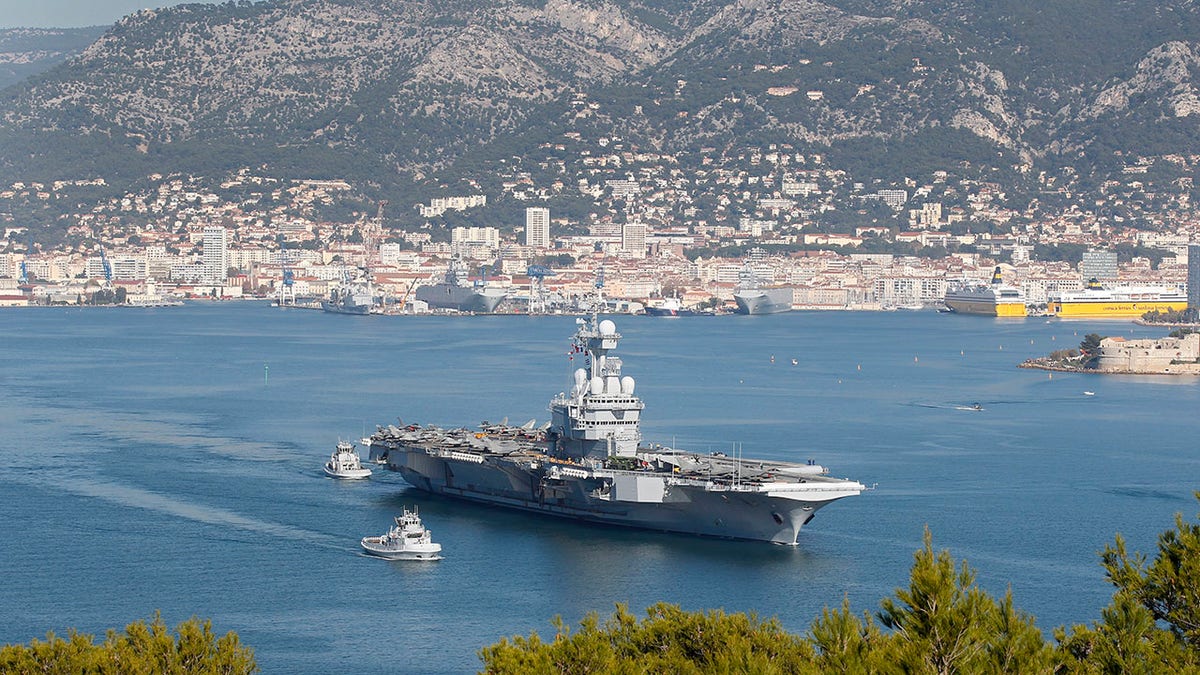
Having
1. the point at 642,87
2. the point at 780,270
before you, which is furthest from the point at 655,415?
the point at 642,87

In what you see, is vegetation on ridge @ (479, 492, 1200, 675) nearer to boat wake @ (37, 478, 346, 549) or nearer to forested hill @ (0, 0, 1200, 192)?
boat wake @ (37, 478, 346, 549)

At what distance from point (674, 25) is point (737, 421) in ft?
499

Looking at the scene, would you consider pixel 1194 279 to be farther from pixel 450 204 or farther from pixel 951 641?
pixel 951 641

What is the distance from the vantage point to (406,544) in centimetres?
2991

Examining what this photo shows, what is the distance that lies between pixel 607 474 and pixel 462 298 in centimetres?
8145

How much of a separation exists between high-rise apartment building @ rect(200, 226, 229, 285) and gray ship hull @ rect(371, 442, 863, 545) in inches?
3932

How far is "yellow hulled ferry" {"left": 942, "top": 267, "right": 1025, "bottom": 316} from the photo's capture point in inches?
4454

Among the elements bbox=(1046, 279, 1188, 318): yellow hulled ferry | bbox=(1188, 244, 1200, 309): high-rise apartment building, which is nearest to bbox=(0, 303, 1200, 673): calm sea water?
bbox=(1188, 244, 1200, 309): high-rise apartment building

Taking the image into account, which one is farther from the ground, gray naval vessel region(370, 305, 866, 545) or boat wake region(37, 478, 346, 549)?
gray naval vessel region(370, 305, 866, 545)

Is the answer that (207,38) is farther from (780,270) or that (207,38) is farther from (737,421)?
(737,421)

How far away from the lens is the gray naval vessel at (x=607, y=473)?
102ft

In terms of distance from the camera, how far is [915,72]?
159m

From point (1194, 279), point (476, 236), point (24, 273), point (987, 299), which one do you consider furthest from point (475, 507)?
point (476, 236)

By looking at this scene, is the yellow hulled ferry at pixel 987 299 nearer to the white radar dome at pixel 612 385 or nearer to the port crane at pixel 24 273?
the port crane at pixel 24 273
